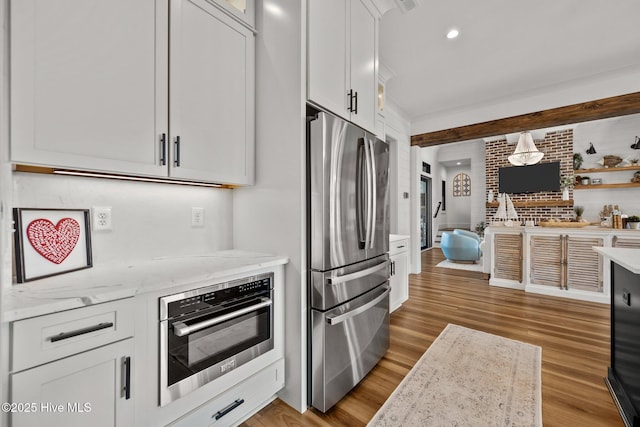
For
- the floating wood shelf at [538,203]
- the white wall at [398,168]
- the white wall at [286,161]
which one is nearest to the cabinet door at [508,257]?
the white wall at [398,168]

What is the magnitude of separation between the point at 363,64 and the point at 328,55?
0.47 meters

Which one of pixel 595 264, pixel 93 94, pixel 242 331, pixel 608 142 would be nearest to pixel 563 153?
pixel 608 142

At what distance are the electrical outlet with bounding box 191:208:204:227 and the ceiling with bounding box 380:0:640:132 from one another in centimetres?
239

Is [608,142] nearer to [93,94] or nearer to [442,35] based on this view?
[442,35]

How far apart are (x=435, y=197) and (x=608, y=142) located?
4207mm

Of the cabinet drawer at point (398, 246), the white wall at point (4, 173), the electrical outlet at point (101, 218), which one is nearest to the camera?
the white wall at point (4, 173)

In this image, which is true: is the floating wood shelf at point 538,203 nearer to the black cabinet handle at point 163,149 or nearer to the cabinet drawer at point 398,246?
the cabinet drawer at point 398,246

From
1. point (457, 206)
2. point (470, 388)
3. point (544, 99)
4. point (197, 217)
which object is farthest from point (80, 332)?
point (457, 206)

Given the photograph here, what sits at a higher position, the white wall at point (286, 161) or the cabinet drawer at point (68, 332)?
the white wall at point (286, 161)

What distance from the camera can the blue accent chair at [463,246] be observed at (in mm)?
5973

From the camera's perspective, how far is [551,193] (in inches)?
238

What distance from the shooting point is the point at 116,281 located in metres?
1.15

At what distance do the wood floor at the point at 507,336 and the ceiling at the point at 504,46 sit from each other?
115 inches

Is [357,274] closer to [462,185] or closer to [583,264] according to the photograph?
[583,264]
